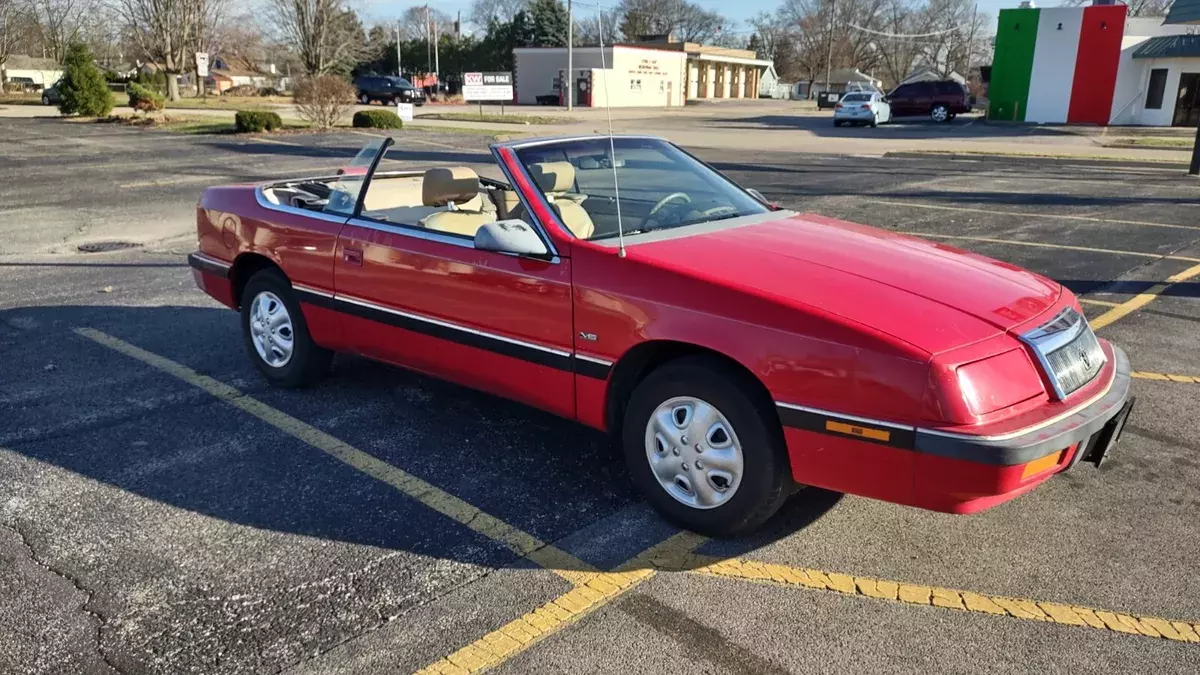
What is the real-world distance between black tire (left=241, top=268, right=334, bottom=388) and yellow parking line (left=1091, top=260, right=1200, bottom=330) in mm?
5491

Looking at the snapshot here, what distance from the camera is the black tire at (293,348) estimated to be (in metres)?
5.15

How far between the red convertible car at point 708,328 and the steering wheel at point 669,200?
0.01 metres

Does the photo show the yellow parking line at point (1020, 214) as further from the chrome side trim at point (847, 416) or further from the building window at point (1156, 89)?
the building window at point (1156, 89)

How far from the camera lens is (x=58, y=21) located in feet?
244

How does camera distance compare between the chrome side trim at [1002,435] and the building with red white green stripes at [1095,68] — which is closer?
the chrome side trim at [1002,435]

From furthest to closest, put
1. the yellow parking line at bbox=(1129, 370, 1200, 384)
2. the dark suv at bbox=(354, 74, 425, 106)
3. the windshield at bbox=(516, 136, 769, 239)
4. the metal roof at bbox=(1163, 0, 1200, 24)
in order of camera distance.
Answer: the dark suv at bbox=(354, 74, 425, 106), the metal roof at bbox=(1163, 0, 1200, 24), the yellow parking line at bbox=(1129, 370, 1200, 384), the windshield at bbox=(516, 136, 769, 239)

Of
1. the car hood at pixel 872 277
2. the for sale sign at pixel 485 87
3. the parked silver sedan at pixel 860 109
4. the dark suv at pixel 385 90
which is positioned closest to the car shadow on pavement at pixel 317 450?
the car hood at pixel 872 277

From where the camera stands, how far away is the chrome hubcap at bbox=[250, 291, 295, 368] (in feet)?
17.2

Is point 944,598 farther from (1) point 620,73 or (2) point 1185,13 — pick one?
(1) point 620,73

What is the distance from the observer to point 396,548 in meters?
3.54

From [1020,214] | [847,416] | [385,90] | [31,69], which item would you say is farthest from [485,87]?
[31,69]

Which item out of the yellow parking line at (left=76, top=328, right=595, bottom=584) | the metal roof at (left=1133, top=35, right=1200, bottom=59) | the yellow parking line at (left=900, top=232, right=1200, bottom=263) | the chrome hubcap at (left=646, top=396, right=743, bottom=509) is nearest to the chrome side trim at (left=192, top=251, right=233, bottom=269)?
the yellow parking line at (left=76, top=328, right=595, bottom=584)

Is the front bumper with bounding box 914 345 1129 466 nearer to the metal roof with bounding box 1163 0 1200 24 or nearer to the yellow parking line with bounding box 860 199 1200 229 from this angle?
the yellow parking line with bounding box 860 199 1200 229

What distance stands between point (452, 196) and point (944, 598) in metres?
2.98
